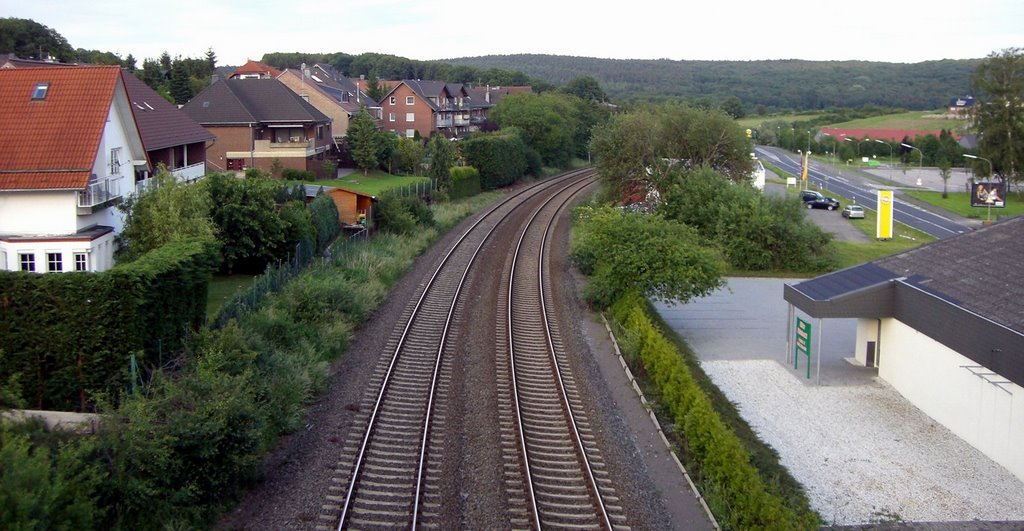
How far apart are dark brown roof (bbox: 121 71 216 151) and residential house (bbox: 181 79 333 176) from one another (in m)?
12.9

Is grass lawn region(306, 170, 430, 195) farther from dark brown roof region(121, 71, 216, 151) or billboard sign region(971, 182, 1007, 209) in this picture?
billboard sign region(971, 182, 1007, 209)

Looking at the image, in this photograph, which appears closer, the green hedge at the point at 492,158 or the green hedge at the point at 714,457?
the green hedge at the point at 714,457

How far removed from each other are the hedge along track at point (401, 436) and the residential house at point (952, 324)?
29.4 ft

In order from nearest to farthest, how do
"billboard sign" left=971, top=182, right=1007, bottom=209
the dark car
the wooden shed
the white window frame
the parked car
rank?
1. the white window frame
2. the wooden shed
3. the parked car
4. "billboard sign" left=971, top=182, right=1007, bottom=209
5. the dark car

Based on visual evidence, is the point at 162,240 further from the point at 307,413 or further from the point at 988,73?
the point at 988,73

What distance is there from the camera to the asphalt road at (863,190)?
167 ft

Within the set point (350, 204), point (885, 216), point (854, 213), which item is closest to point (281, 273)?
point (350, 204)

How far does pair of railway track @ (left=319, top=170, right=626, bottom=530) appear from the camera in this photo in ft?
37.5

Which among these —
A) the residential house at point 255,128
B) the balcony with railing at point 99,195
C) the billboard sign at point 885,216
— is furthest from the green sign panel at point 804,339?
the residential house at point 255,128

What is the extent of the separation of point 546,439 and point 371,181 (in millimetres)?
40033

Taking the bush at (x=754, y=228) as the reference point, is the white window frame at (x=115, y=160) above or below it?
above

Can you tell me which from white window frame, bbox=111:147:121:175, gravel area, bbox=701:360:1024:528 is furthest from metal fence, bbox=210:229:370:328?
gravel area, bbox=701:360:1024:528

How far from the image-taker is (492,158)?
57781 mm

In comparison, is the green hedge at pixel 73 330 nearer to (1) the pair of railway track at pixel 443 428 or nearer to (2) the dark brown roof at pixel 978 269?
(1) the pair of railway track at pixel 443 428
